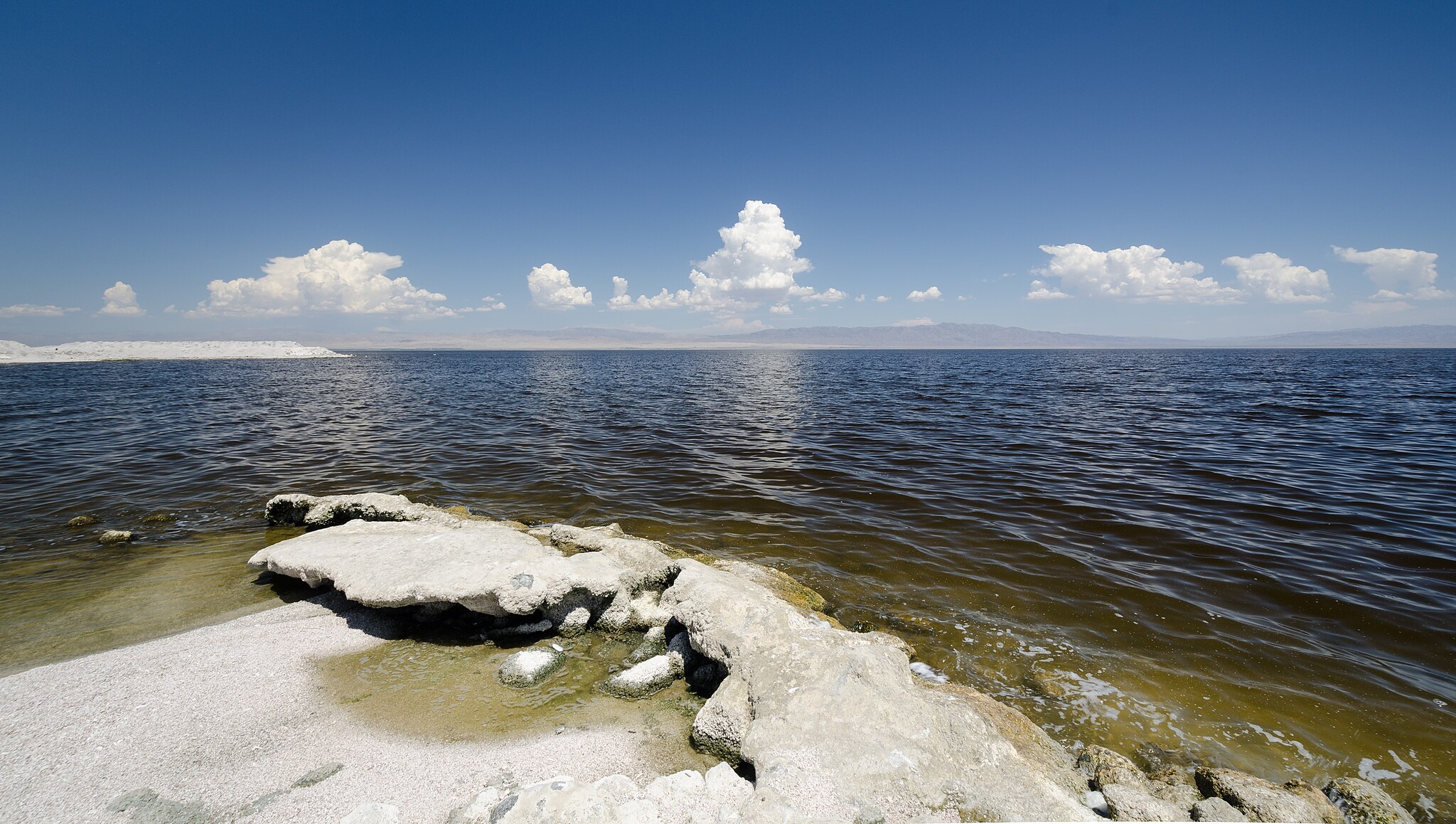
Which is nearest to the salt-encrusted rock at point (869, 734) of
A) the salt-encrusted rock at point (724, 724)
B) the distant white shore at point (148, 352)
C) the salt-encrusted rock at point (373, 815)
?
the salt-encrusted rock at point (724, 724)

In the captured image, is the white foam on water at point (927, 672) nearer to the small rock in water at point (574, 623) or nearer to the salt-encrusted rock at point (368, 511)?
the small rock in water at point (574, 623)

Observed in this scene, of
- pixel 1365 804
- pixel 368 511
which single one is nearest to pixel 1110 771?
pixel 1365 804

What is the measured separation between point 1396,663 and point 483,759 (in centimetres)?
1037

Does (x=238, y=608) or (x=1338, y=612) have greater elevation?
(x=238, y=608)

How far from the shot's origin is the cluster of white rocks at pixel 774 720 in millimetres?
3701

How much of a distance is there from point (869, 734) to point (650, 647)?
2938mm

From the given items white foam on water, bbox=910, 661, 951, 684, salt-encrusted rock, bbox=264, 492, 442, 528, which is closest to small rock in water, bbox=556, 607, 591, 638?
white foam on water, bbox=910, 661, 951, 684

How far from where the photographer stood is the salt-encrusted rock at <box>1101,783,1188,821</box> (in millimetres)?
3975

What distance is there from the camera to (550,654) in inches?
232

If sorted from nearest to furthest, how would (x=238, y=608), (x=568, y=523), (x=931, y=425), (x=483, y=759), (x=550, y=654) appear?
(x=483, y=759) < (x=550, y=654) < (x=238, y=608) < (x=568, y=523) < (x=931, y=425)

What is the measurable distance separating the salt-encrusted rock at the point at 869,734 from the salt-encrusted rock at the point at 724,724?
13cm

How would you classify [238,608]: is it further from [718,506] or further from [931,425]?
[931,425]

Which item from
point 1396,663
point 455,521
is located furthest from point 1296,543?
point 455,521

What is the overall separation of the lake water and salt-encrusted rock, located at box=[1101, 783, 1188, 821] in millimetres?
1235
